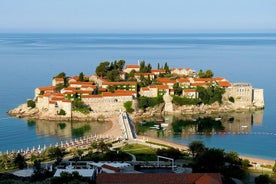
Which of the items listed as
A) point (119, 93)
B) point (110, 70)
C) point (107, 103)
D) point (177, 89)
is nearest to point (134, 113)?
point (119, 93)

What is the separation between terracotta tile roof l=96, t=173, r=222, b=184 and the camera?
22.0 metres

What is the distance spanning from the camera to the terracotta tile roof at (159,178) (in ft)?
72.3

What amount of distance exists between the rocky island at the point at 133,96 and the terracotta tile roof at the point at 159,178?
2356 centimetres

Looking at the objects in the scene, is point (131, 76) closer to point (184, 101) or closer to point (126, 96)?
point (126, 96)

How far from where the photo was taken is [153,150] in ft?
109

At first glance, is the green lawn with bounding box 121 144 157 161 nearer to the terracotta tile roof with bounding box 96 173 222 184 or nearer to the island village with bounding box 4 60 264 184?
the island village with bounding box 4 60 264 184

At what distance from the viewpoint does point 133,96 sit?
158 ft

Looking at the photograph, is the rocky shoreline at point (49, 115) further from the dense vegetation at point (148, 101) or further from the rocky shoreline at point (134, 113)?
the dense vegetation at point (148, 101)

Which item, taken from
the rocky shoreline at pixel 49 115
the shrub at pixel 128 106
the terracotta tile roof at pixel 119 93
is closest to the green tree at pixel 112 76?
the terracotta tile roof at pixel 119 93

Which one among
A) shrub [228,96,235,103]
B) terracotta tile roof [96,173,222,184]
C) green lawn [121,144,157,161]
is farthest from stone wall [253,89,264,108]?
terracotta tile roof [96,173,222,184]

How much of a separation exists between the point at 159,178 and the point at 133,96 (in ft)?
85.3

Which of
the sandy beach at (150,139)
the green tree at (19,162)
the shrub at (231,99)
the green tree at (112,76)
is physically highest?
the green tree at (112,76)

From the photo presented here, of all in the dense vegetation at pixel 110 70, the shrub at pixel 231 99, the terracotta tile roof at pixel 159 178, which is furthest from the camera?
the dense vegetation at pixel 110 70

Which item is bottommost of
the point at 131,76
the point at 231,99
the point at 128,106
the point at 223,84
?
the point at 128,106
